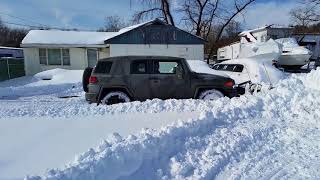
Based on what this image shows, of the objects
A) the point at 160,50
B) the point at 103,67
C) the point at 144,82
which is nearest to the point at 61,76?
the point at 160,50

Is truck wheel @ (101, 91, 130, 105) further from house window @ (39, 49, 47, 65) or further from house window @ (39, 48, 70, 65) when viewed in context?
house window @ (39, 49, 47, 65)

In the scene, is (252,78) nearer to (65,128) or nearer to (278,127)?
(278,127)

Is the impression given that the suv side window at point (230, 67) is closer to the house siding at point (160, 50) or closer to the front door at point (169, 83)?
the front door at point (169, 83)

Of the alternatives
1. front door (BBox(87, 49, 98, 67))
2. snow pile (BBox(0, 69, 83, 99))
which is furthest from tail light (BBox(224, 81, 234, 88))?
front door (BBox(87, 49, 98, 67))

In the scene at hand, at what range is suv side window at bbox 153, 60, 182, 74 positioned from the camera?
9.55 meters

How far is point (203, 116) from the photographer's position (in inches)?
258

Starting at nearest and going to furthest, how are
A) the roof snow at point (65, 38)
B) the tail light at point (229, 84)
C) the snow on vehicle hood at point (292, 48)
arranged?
the tail light at point (229, 84)
the snow on vehicle hood at point (292, 48)
the roof snow at point (65, 38)

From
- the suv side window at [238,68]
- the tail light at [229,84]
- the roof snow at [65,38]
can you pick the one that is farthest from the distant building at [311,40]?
the tail light at [229,84]

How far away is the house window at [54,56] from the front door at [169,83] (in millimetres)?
18599

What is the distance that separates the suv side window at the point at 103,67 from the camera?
31.3 feet

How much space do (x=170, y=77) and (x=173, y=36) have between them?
1745 centimetres

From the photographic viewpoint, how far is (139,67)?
956cm

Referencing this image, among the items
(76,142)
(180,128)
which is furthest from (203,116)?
(76,142)

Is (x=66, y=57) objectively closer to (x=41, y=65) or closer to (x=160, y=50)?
(x=41, y=65)
